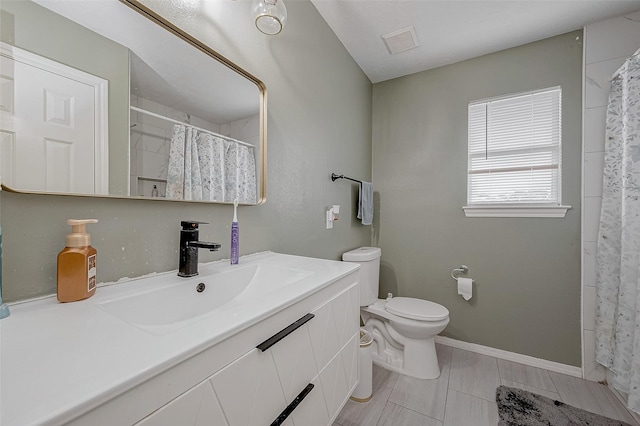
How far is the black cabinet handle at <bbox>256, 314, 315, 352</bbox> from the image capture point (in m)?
0.57

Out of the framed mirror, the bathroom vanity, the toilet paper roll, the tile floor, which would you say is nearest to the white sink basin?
the bathroom vanity

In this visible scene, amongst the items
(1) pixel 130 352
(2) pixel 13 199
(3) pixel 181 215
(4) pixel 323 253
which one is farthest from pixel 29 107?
(4) pixel 323 253

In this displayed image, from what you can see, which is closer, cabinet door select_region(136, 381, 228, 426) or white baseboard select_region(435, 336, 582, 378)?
cabinet door select_region(136, 381, 228, 426)

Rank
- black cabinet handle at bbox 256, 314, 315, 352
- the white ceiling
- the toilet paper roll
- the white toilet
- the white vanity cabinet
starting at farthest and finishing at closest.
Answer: the toilet paper roll → the white toilet → the white ceiling → black cabinet handle at bbox 256, 314, 315, 352 → the white vanity cabinet

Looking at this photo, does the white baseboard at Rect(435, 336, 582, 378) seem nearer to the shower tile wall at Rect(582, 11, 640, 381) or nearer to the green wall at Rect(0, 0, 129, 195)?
the shower tile wall at Rect(582, 11, 640, 381)

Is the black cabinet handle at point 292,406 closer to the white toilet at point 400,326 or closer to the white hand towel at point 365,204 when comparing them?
the white toilet at point 400,326

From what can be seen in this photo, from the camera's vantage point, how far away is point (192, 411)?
0.43m

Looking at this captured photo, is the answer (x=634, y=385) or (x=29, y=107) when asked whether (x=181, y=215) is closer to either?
(x=29, y=107)

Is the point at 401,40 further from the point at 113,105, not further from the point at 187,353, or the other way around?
the point at 187,353

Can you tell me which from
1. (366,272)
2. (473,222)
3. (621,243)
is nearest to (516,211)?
(473,222)

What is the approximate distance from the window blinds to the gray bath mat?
4.16ft

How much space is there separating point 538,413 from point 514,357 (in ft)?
1.97

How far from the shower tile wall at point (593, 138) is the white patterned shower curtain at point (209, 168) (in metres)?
2.18

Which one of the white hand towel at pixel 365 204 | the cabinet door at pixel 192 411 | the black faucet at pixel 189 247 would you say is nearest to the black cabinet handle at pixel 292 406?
the cabinet door at pixel 192 411
